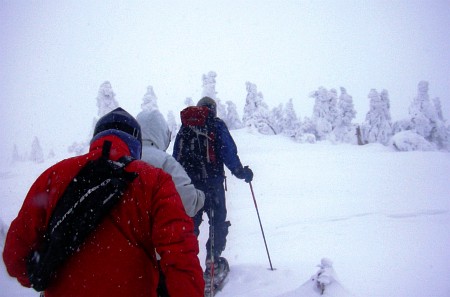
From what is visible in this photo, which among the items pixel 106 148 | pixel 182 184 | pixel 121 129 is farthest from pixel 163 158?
pixel 106 148

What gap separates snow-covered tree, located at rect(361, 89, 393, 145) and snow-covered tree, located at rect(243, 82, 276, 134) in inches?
643

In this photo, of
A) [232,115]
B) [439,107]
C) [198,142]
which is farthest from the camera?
[232,115]

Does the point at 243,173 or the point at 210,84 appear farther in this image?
the point at 210,84

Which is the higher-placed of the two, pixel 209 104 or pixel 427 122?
pixel 209 104

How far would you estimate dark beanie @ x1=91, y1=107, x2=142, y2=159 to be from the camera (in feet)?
5.71

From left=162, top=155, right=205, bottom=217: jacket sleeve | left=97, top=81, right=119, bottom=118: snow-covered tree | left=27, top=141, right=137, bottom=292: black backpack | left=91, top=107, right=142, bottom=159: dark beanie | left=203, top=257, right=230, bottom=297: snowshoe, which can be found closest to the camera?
left=27, top=141, right=137, bottom=292: black backpack

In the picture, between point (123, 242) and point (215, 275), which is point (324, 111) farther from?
point (123, 242)

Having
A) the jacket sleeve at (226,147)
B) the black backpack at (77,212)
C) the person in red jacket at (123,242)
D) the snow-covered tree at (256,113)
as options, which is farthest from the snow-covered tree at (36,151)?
the black backpack at (77,212)

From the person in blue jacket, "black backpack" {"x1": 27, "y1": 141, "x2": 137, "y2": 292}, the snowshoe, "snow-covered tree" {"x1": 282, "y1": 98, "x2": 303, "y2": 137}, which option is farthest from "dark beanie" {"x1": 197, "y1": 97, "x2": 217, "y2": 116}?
"snow-covered tree" {"x1": 282, "y1": 98, "x2": 303, "y2": 137}

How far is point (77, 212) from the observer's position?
1.39 m

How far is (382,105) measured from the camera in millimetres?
43312

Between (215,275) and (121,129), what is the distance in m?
3.32

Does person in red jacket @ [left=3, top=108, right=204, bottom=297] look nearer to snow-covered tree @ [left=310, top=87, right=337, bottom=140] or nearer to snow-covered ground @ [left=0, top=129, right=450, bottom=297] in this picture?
snow-covered ground @ [left=0, top=129, right=450, bottom=297]

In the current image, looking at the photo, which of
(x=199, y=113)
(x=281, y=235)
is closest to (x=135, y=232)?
(x=199, y=113)
